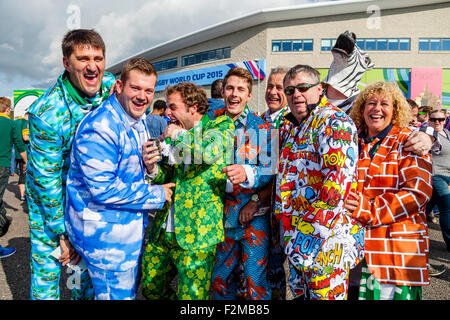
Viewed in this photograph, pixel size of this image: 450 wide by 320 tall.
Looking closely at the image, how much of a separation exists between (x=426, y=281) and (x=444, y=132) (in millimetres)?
3770

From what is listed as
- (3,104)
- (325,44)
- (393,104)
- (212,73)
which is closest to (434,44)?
(325,44)

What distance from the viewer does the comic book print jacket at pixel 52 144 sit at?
180cm

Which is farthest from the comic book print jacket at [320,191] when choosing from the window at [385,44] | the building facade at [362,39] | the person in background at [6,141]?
the window at [385,44]

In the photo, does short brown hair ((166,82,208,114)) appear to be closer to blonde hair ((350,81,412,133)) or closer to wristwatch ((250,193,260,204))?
wristwatch ((250,193,260,204))

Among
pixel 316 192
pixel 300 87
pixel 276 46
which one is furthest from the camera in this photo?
pixel 276 46

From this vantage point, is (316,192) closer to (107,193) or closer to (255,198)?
(255,198)

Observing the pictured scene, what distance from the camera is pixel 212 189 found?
2.05 m

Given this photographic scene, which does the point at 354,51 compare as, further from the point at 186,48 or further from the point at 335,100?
the point at 186,48

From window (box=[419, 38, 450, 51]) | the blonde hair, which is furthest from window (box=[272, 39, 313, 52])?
the blonde hair

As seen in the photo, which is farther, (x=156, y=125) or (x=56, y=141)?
(x=156, y=125)

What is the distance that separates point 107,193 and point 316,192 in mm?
1276

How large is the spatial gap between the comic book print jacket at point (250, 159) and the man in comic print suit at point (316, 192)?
213mm

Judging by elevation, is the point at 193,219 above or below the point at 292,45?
below
